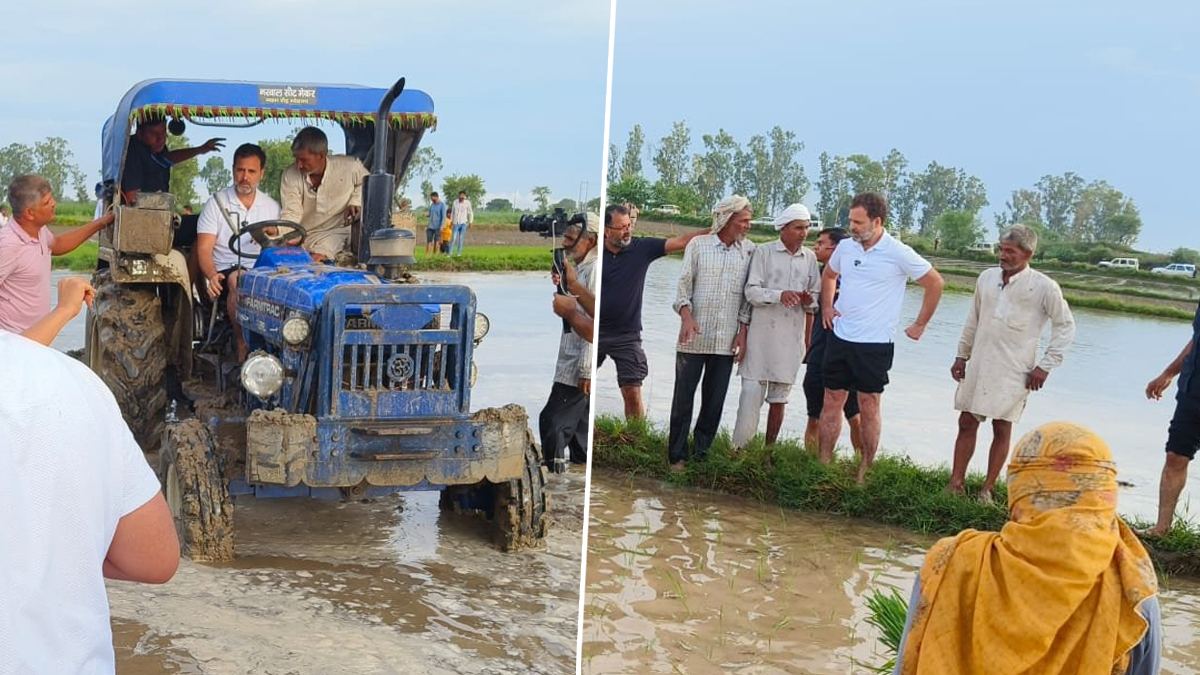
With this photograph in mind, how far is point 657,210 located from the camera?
11.3 metres

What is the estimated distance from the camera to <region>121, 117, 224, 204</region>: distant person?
7273 mm

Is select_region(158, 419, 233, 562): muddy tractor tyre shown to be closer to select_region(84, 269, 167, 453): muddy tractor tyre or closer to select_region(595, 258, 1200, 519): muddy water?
select_region(84, 269, 167, 453): muddy tractor tyre

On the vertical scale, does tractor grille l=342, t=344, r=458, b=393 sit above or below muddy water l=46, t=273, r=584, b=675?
above

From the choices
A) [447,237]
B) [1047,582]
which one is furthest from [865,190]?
[447,237]

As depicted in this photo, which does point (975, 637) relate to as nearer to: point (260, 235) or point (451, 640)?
point (451, 640)

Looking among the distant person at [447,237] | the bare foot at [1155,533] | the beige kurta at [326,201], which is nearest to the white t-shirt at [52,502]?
the beige kurta at [326,201]

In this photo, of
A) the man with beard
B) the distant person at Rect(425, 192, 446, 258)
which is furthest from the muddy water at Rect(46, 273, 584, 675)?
the distant person at Rect(425, 192, 446, 258)

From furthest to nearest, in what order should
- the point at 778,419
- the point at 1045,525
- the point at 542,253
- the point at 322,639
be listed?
the point at 542,253
the point at 778,419
the point at 322,639
the point at 1045,525

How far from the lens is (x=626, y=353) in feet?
24.8

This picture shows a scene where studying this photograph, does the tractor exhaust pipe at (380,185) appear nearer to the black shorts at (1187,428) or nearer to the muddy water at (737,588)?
the muddy water at (737,588)

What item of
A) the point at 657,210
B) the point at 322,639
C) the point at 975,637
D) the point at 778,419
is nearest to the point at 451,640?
→ the point at 322,639

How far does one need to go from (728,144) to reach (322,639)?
7547 mm

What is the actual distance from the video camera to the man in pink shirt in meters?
2.42

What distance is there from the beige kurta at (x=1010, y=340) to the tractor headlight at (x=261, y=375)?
3445 mm
